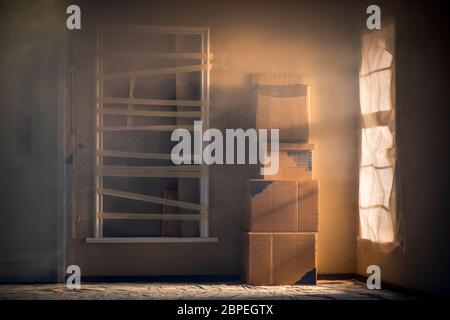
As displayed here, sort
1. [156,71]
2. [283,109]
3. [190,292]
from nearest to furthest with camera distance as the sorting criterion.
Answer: [190,292]
[283,109]
[156,71]

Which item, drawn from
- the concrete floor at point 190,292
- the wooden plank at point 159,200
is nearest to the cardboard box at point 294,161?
the wooden plank at point 159,200

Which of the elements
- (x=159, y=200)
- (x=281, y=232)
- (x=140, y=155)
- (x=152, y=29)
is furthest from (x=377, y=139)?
(x=152, y=29)

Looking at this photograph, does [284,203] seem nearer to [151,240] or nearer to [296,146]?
[296,146]

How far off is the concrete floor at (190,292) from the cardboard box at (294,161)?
965mm

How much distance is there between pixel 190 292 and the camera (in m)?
5.73

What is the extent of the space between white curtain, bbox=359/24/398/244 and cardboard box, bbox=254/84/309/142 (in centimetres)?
60

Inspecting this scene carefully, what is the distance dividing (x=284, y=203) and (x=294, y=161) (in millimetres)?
380

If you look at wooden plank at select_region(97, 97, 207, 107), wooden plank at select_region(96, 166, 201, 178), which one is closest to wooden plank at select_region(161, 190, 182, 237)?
wooden plank at select_region(96, 166, 201, 178)

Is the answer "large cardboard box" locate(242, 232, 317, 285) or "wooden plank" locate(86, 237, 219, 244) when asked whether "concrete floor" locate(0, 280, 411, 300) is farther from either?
"wooden plank" locate(86, 237, 219, 244)

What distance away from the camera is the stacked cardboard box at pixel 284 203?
6008mm

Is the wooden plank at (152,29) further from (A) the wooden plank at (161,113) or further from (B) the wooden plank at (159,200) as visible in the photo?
(B) the wooden plank at (159,200)

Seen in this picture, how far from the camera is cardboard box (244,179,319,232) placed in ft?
19.8
